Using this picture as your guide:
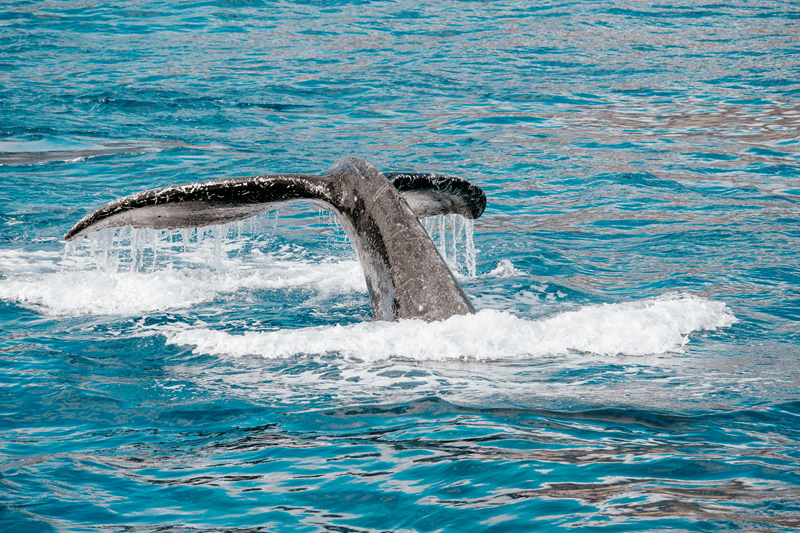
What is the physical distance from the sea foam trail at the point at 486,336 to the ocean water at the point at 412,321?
3 cm

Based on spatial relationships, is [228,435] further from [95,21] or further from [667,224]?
[95,21]

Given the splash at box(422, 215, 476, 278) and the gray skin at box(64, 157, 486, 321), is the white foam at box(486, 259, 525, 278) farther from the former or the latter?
the gray skin at box(64, 157, 486, 321)

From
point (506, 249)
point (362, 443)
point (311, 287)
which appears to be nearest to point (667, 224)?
point (506, 249)

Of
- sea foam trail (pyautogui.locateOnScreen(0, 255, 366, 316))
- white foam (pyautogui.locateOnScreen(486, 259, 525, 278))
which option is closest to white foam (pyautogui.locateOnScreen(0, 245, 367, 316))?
sea foam trail (pyautogui.locateOnScreen(0, 255, 366, 316))

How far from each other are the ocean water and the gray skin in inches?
9.3

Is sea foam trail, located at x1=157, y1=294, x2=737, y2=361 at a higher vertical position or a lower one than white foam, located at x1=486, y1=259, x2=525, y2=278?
higher

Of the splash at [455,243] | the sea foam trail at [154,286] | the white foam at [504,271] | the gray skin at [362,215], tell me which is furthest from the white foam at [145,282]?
the gray skin at [362,215]

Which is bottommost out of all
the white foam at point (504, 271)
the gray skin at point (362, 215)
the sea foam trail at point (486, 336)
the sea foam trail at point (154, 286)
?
the white foam at point (504, 271)

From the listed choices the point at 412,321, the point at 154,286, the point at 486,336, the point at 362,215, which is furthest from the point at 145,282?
the point at 486,336

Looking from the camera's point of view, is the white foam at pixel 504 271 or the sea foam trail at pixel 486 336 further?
the white foam at pixel 504 271

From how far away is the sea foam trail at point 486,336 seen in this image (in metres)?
7.04

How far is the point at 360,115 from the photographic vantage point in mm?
20359

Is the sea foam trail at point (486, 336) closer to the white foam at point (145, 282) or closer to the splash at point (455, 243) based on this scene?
the splash at point (455, 243)

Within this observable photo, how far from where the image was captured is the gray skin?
694 centimetres
